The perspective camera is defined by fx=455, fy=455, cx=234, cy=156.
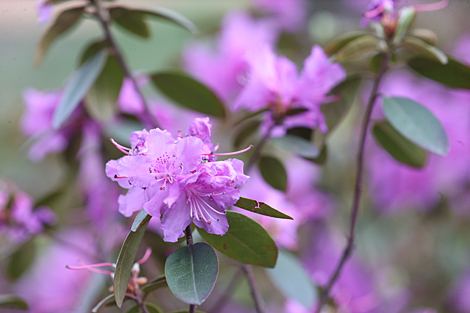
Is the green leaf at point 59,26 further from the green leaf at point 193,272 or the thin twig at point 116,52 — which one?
the green leaf at point 193,272

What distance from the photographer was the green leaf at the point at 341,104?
2.49ft

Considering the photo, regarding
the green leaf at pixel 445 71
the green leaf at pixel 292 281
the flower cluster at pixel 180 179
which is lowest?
the green leaf at pixel 292 281

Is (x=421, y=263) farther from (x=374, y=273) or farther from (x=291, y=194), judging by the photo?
(x=291, y=194)

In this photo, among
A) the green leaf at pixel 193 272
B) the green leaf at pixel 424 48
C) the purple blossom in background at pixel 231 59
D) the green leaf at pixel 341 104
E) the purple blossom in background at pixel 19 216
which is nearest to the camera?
the green leaf at pixel 193 272

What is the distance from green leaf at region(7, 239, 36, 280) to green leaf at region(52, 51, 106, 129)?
40 cm

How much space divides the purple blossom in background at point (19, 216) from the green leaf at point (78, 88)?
0.27 meters

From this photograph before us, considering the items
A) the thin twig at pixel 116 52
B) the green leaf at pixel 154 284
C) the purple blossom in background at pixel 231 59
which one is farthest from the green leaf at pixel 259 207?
the purple blossom in background at pixel 231 59

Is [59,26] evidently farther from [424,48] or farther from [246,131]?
[424,48]

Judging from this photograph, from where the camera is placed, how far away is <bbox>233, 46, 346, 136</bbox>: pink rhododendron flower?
713 mm

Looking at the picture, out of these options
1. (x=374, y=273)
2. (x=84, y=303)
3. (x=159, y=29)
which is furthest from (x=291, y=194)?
(x=159, y=29)

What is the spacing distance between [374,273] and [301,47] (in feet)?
2.84

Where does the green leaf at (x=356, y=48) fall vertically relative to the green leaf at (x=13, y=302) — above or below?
above

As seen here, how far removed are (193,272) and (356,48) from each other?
442mm

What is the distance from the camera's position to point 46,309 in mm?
1200
